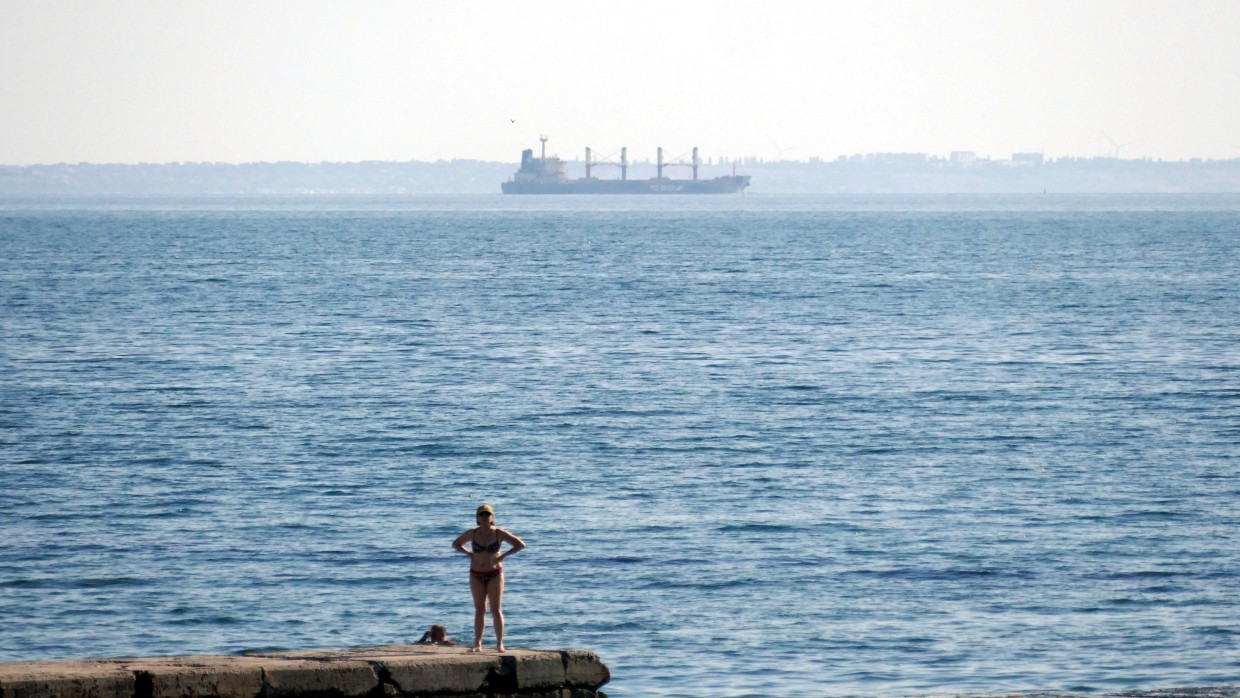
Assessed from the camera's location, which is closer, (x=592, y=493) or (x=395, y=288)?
(x=592, y=493)

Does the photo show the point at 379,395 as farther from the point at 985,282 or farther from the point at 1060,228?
the point at 1060,228

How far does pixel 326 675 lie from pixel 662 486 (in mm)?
18940

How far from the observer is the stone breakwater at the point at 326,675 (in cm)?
1271

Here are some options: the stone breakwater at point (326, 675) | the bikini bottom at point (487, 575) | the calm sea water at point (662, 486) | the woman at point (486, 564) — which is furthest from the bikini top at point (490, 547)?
the calm sea water at point (662, 486)

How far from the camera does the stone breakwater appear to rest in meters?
12.7

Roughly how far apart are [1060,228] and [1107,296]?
117 meters

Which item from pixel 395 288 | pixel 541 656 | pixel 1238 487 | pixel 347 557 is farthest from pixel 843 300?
pixel 541 656

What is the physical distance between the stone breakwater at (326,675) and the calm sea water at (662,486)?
488 cm

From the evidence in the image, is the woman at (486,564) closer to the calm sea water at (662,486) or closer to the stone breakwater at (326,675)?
the stone breakwater at (326,675)

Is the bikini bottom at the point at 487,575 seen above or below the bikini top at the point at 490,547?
below

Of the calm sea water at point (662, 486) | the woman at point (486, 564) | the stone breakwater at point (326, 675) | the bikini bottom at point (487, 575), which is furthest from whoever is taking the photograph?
the calm sea water at point (662, 486)

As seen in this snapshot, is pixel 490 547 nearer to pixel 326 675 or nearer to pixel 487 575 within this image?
pixel 487 575

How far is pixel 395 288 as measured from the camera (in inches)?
3642

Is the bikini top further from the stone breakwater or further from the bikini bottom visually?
the stone breakwater
